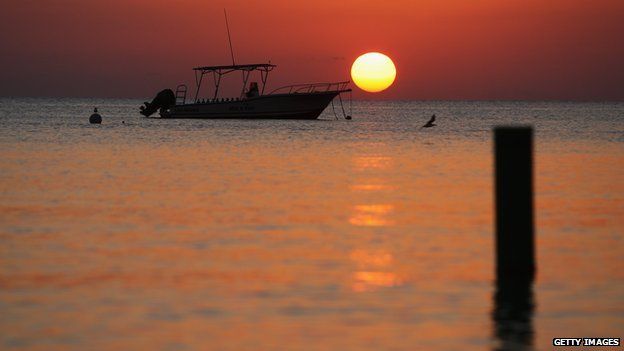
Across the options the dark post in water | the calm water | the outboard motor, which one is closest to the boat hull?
the outboard motor

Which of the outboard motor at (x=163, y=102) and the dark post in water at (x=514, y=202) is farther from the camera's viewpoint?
the outboard motor at (x=163, y=102)

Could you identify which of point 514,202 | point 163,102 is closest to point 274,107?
point 163,102

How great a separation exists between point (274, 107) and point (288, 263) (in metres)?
76.7

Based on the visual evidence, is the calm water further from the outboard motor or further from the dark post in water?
the outboard motor

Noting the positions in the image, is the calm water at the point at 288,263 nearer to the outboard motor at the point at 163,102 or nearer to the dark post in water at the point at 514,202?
the dark post in water at the point at 514,202

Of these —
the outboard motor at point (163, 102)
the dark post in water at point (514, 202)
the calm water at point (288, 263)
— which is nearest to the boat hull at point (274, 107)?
the outboard motor at point (163, 102)

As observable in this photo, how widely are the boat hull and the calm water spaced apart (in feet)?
193

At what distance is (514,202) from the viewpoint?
1259cm

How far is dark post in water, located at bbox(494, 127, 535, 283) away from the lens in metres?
12.2

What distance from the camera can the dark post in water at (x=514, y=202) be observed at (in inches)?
481

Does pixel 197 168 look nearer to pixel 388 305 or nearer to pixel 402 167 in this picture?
pixel 402 167

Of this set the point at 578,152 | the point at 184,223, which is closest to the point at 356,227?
the point at 184,223

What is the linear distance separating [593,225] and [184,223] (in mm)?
8197

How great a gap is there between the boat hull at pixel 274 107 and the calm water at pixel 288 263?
58821mm
